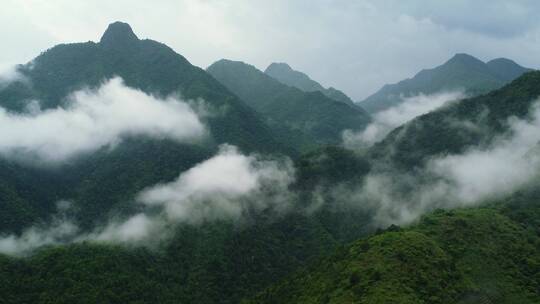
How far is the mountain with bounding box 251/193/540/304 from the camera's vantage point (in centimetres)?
8131

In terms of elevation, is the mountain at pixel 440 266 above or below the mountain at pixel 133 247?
below

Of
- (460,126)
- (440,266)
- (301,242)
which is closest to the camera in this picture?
(440,266)

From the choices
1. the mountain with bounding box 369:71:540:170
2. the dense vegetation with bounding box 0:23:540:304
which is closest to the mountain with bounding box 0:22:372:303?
the dense vegetation with bounding box 0:23:540:304

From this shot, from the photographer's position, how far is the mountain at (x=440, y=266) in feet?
267

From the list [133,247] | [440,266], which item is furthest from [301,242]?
[440,266]

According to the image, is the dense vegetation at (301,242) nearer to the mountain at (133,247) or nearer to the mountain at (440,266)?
the mountain at (440,266)

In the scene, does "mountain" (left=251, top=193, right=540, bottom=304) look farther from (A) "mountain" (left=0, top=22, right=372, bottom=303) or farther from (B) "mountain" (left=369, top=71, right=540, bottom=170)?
(B) "mountain" (left=369, top=71, right=540, bottom=170)

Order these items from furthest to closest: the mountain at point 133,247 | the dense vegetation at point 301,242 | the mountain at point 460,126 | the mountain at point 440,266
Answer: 1. the mountain at point 460,126
2. the mountain at point 133,247
3. the dense vegetation at point 301,242
4. the mountain at point 440,266

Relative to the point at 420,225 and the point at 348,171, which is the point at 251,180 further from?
the point at 420,225

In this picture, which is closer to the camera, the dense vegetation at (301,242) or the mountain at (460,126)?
the dense vegetation at (301,242)

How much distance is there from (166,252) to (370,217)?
57.6 metres

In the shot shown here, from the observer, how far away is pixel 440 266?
87.1 meters

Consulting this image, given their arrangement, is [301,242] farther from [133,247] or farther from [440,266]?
[440,266]

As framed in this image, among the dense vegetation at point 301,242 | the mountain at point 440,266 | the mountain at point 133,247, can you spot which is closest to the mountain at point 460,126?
the dense vegetation at point 301,242
